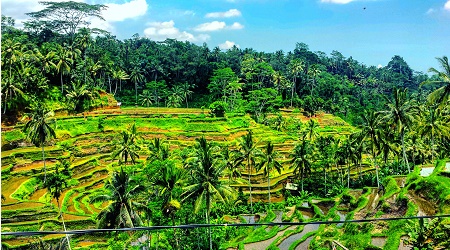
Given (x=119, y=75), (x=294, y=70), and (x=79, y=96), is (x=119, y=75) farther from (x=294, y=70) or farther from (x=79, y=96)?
(x=294, y=70)

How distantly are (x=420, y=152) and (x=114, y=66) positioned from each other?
58.2m

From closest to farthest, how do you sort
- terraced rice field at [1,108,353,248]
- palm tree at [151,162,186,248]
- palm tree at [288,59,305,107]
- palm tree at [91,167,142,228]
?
palm tree at [91,167,142,228] → palm tree at [151,162,186,248] → terraced rice field at [1,108,353,248] → palm tree at [288,59,305,107]

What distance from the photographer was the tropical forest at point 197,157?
973 inches

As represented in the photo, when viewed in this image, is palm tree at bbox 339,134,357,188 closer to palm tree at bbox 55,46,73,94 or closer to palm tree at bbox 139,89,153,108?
palm tree at bbox 55,46,73,94

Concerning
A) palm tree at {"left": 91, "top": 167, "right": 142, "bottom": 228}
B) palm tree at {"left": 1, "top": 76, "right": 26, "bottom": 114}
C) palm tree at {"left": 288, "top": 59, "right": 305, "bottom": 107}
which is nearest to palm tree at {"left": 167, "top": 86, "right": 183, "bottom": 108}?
palm tree at {"left": 288, "top": 59, "right": 305, "bottom": 107}

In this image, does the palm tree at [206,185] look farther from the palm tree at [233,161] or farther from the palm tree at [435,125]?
the palm tree at [435,125]

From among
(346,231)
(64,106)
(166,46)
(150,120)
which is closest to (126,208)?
(346,231)

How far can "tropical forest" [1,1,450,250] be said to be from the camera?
24.7 metres

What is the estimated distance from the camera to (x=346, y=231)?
26.0 metres

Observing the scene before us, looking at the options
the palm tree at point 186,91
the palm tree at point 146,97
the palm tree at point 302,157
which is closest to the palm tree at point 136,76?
A: the palm tree at point 146,97

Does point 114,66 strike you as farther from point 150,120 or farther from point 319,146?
point 319,146

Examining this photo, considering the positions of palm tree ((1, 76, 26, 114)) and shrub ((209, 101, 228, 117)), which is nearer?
palm tree ((1, 76, 26, 114))

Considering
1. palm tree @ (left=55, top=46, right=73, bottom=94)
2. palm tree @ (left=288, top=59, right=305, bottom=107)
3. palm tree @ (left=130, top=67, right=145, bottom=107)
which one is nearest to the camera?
palm tree @ (left=55, top=46, right=73, bottom=94)

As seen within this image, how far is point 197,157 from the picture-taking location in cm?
2736
